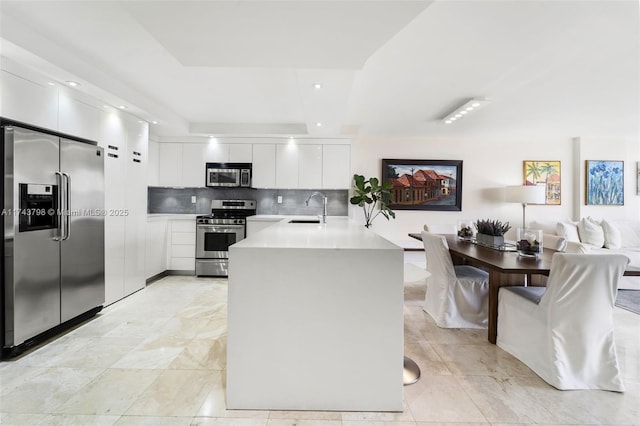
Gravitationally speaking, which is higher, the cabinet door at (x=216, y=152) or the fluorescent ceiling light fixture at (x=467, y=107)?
the fluorescent ceiling light fixture at (x=467, y=107)

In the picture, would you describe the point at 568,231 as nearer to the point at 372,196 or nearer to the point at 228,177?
the point at 372,196

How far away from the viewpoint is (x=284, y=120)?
448 cm

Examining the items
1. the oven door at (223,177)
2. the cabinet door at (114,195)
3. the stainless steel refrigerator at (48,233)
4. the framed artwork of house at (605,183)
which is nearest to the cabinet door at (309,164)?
the oven door at (223,177)

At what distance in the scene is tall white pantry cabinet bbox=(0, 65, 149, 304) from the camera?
234 centimetres

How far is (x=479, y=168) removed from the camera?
5344 mm

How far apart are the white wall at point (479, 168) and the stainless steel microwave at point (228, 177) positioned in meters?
1.87

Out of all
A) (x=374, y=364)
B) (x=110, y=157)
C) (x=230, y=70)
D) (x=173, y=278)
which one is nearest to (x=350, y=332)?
(x=374, y=364)

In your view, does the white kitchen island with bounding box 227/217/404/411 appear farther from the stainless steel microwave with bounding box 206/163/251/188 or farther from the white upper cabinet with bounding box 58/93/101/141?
the stainless steel microwave with bounding box 206/163/251/188

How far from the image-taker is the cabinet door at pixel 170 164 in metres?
4.96

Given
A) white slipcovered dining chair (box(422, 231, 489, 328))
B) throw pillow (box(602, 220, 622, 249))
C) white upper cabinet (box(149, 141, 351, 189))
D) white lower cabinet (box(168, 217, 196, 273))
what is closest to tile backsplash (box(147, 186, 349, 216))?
white upper cabinet (box(149, 141, 351, 189))

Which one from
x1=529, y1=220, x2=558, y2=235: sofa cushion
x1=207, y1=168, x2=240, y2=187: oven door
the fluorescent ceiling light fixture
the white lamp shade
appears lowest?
x1=529, y1=220, x2=558, y2=235: sofa cushion

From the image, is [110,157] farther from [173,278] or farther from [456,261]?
[456,261]

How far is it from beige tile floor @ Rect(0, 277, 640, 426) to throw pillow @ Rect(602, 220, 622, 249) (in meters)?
2.15

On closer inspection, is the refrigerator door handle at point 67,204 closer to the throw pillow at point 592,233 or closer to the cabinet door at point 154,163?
the cabinet door at point 154,163
